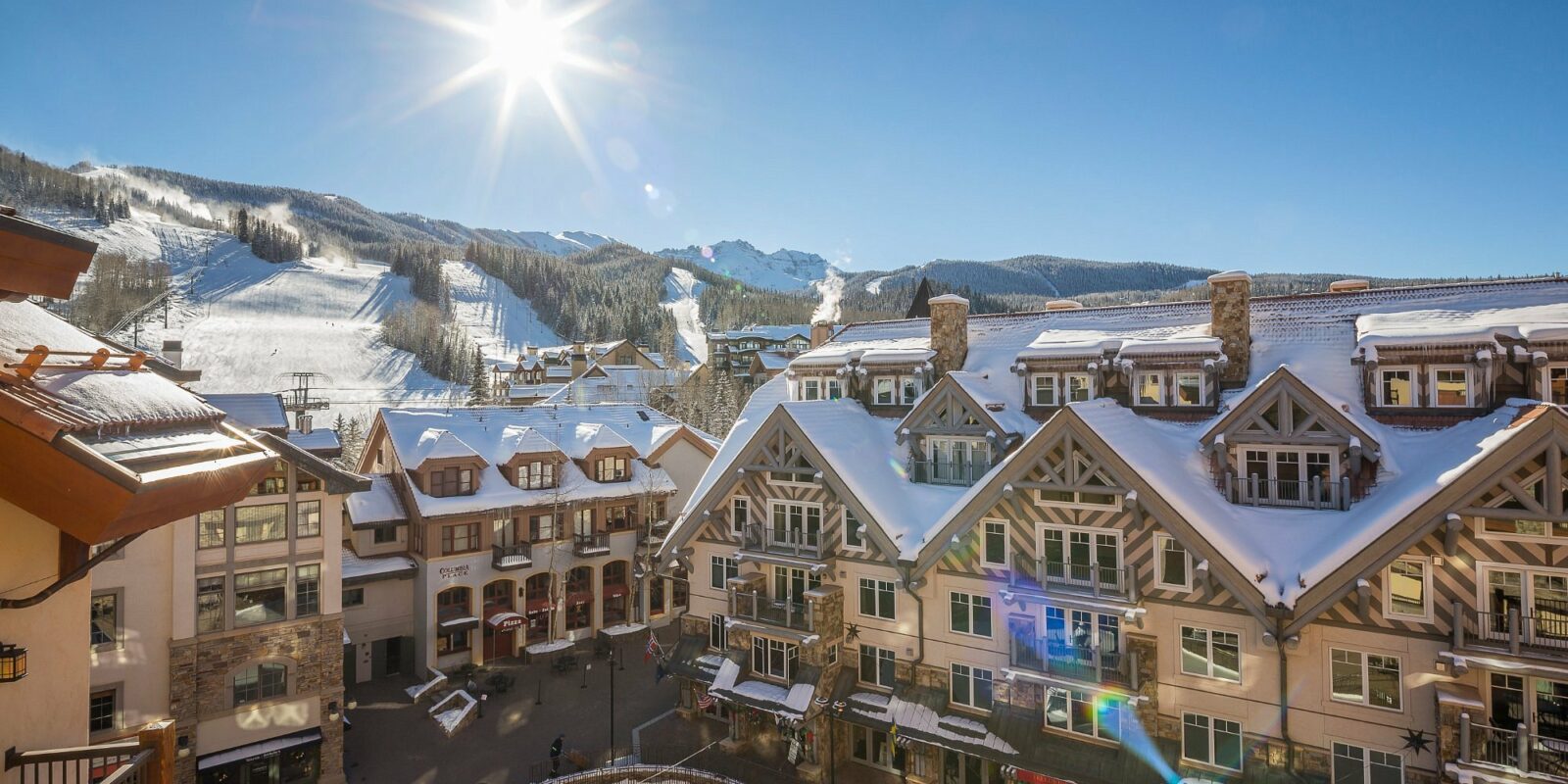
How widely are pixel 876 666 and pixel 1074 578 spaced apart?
7.12 meters

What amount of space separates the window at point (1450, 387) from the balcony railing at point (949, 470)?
1136cm

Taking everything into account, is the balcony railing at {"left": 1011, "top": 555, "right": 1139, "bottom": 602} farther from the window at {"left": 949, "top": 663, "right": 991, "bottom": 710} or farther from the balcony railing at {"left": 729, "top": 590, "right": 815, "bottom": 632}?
the balcony railing at {"left": 729, "top": 590, "right": 815, "bottom": 632}

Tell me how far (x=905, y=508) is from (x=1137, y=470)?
24.4 feet

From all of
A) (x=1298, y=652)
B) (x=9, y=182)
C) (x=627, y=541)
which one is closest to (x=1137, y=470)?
(x=1298, y=652)

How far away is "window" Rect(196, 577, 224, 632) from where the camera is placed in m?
23.0

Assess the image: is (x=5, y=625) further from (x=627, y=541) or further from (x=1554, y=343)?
(x=627, y=541)

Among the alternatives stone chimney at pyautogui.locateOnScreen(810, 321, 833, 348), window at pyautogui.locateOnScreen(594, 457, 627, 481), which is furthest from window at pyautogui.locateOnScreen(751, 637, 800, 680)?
stone chimney at pyautogui.locateOnScreen(810, 321, 833, 348)

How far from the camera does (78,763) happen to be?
4941mm

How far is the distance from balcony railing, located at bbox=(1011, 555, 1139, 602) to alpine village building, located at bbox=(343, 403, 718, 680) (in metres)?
14.6

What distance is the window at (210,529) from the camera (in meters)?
23.0

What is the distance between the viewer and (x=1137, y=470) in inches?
741

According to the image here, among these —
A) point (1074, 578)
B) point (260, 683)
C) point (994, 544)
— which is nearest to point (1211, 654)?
point (1074, 578)

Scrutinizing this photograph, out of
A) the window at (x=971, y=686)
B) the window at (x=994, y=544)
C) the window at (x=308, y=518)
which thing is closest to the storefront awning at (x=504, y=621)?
the window at (x=308, y=518)

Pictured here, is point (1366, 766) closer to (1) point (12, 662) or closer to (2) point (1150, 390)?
(2) point (1150, 390)
